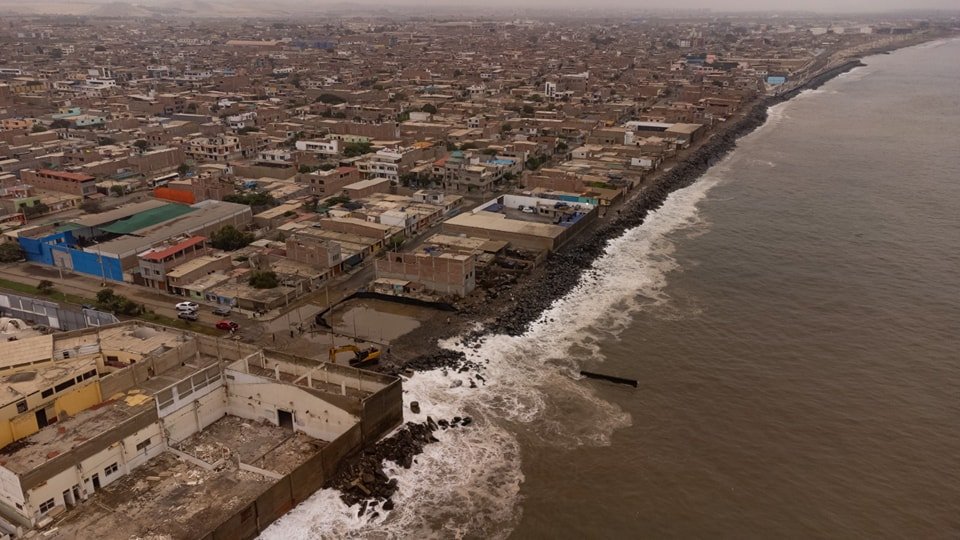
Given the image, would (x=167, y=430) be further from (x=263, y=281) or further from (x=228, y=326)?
(x=263, y=281)

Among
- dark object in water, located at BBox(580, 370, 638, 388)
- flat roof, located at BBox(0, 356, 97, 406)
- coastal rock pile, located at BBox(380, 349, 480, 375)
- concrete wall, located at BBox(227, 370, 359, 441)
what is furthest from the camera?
coastal rock pile, located at BBox(380, 349, 480, 375)

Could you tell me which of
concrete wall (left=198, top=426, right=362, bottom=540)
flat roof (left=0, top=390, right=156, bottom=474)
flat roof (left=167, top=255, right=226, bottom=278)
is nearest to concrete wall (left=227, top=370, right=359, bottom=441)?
concrete wall (left=198, top=426, right=362, bottom=540)

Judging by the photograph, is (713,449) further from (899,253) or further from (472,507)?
(899,253)

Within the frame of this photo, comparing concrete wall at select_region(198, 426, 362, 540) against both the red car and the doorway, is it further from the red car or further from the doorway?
the red car

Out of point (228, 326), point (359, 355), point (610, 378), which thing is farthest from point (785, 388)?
point (228, 326)

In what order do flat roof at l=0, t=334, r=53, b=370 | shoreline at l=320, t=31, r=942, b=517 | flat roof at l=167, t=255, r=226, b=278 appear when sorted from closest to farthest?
shoreline at l=320, t=31, r=942, b=517
flat roof at l=0, t=334, r=53, b=370
flat roof at l=167, t=255, r=226, b=278

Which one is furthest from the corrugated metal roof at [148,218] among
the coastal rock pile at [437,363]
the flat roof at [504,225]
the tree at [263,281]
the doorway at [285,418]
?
the doorway at [285,418]

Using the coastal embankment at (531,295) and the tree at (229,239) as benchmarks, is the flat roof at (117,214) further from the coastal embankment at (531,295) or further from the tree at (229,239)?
the coastal embankment at (531,295)
